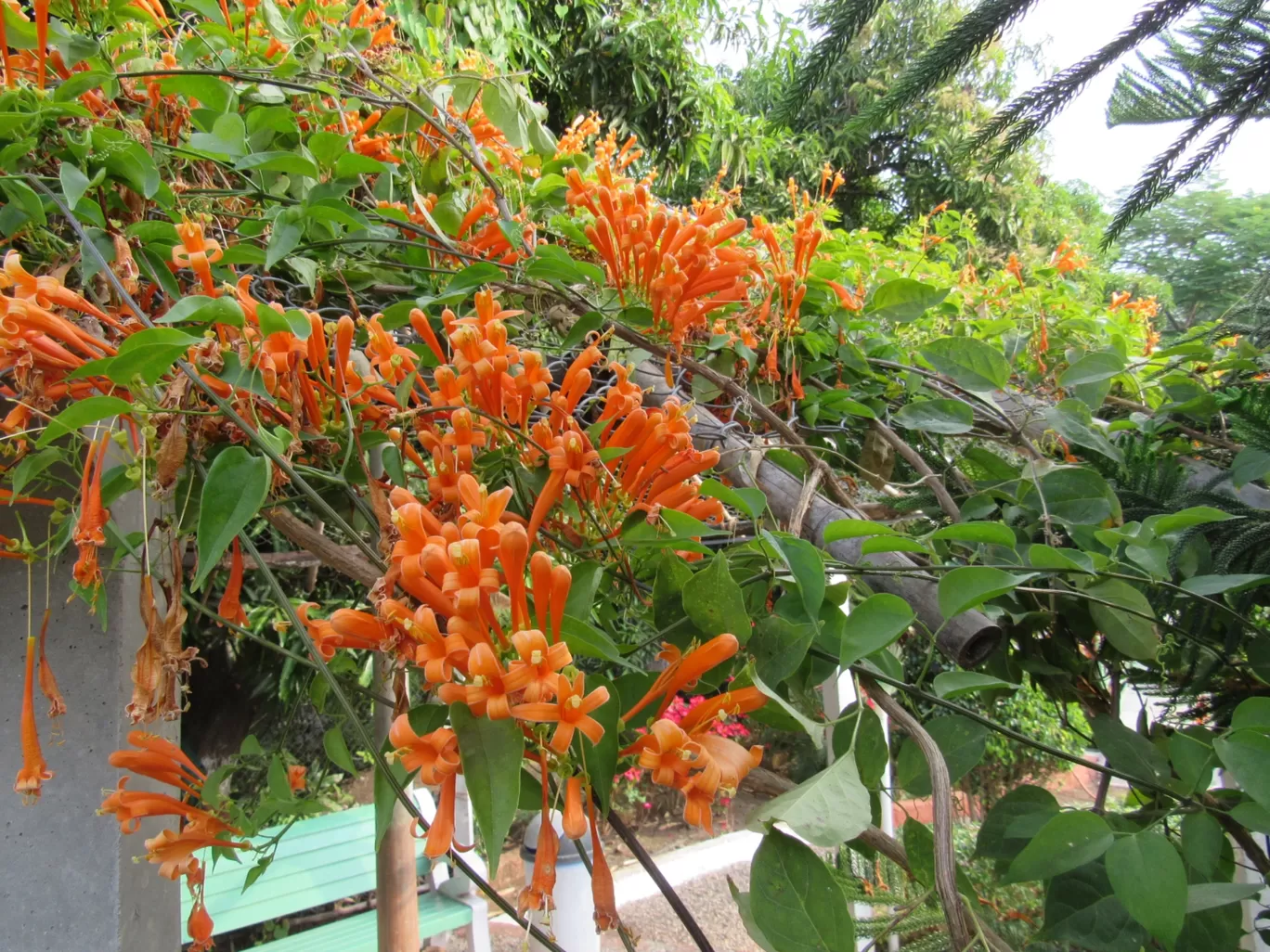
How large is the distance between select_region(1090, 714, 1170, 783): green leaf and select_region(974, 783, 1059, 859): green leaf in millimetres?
60

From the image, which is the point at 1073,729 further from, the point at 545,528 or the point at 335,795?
the point at 335,795

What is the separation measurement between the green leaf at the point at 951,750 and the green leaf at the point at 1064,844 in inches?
2.6

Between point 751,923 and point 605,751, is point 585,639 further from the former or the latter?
point 751,923

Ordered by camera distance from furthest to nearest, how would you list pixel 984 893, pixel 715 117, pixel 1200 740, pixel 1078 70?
pixel 715 117
pixel 984 893
pixel 1078 70
pixel 1200 740

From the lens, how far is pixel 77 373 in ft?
1.33

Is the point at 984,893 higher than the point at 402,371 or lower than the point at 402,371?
lower

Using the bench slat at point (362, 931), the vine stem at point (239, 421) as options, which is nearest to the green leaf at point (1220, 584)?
the vine stem at point (239, 421)

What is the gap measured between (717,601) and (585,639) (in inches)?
3.0

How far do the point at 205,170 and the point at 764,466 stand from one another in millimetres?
651

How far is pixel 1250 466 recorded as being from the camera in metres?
0.61

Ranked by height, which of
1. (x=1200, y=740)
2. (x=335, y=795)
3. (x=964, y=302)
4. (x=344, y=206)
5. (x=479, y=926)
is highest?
(x=964, y=302)

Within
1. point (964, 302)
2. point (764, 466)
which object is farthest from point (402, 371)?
point (964, 302)

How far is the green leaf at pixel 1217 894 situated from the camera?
0.45 m

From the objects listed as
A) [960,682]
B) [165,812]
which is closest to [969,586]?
[960,682]
